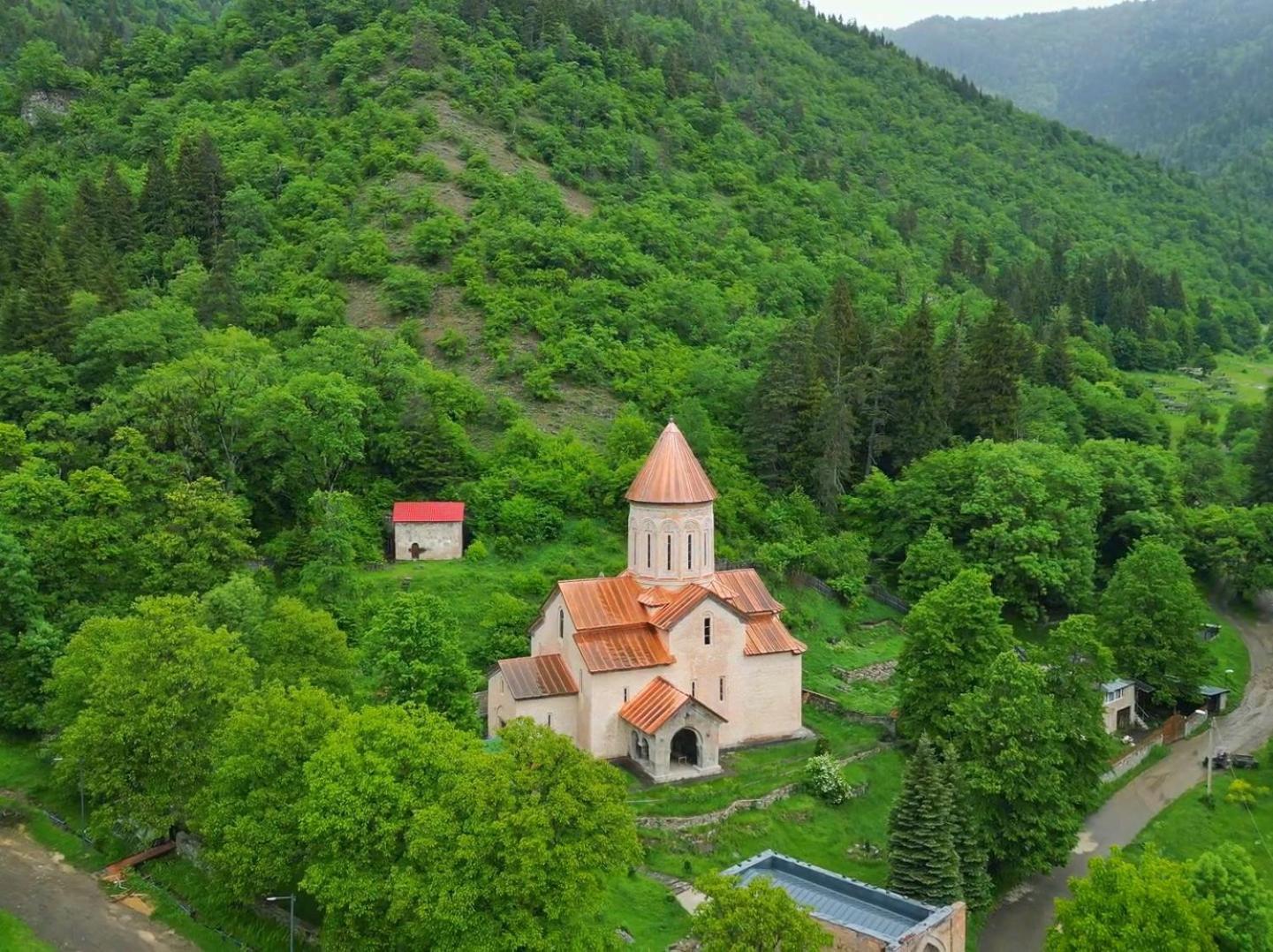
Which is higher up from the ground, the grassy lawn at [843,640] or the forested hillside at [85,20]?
the forested hillside at [85,20]

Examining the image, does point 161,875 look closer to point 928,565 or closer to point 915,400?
point 928,565

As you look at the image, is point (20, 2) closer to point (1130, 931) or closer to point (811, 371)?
point (811, 371)

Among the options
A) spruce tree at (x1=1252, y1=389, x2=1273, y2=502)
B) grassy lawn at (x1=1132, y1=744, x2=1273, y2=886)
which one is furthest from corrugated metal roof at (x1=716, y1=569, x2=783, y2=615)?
spruce tree at (x1=1252, y1=389, x2=1273, y2=502)

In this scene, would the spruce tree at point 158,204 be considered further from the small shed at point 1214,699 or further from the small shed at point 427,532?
the small shed at point 1214,699

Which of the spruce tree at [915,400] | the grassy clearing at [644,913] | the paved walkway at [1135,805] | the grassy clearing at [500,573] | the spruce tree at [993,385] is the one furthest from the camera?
the spruce tree at [993,385]

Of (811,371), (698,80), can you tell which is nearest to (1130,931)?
(811,371)

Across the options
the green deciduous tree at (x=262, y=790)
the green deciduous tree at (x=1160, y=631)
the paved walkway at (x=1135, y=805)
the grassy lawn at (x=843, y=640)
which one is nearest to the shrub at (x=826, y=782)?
the paved walkway at (x=1135, y=805)
